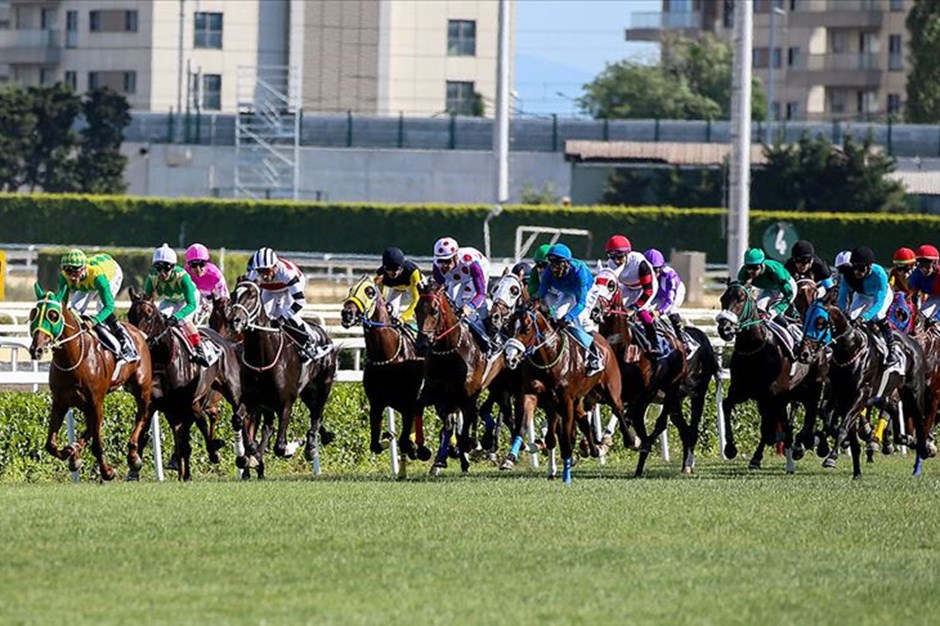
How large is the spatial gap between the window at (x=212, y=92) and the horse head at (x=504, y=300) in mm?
61076

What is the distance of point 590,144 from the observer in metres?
64.7

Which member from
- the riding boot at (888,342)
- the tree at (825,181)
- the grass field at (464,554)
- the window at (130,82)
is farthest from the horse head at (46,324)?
the window at (130,82)

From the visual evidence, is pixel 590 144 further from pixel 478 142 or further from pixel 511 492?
pixel 511 492

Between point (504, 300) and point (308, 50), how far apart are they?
58557 mm

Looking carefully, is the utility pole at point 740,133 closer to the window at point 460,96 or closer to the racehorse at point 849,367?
the racehorse at point 849,367

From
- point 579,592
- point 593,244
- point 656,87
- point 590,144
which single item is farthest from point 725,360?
point 656,87

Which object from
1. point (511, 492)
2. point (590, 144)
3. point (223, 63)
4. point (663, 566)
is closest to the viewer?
point (663, 566)

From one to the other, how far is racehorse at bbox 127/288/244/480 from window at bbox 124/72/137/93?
62547mm

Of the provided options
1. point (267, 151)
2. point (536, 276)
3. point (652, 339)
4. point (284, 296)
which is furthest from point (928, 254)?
point (267, 151)

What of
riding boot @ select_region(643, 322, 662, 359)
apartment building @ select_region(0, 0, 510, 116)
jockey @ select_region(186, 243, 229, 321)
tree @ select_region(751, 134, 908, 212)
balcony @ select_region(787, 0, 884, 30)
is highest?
balcony @ select_region(787, 0, 884, 30)

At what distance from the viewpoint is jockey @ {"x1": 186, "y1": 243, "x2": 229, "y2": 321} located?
757 inches

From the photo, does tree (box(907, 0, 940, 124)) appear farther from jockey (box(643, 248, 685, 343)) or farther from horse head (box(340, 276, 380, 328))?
horse head (box(340, 276, 380, 328))

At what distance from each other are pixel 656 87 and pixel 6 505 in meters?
75.6

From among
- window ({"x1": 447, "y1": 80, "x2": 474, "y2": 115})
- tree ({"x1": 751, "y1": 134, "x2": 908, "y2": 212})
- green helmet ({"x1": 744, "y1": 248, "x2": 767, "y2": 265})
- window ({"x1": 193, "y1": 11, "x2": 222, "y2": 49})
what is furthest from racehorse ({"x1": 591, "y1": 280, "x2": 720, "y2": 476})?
window ({"x1": 447, "y1": 80, "x2": 474, "y2": 115})
